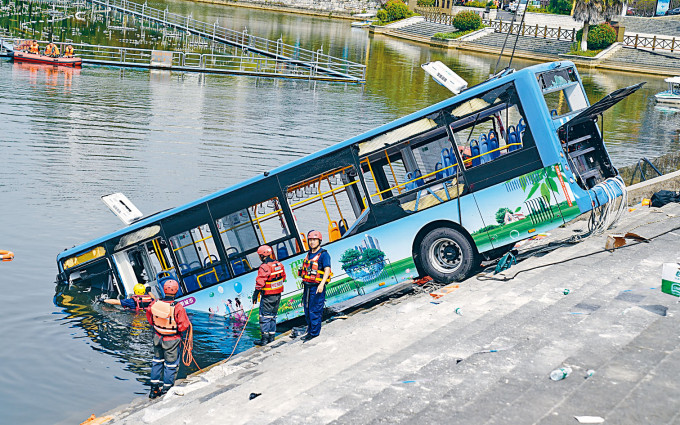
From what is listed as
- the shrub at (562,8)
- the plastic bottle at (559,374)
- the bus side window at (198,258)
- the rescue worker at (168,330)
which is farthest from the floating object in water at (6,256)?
the shrub at (562,8)

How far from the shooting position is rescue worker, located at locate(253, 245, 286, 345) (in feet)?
43.4

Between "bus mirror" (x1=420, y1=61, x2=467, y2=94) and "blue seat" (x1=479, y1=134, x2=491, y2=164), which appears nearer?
"blue seat" (x1=479, y1=134, x2=491, y2=164)

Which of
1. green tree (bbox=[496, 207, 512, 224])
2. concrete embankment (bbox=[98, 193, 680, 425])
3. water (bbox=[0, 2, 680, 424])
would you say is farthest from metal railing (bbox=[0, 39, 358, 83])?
concrete embankment (bbox=[98, 193, 680, 425])

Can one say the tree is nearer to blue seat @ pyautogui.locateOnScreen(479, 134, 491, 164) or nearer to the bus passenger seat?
blue seat @ pyautogui.locateOnScreen(479, 134, 491, 164)

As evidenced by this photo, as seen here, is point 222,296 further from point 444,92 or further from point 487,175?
point 444,92

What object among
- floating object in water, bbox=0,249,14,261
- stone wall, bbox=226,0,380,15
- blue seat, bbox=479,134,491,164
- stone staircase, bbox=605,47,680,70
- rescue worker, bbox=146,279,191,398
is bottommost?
floating object in water, bbox=0,249,14,261

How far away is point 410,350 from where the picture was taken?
440 inches

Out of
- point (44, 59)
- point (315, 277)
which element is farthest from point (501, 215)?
point (44, 59)

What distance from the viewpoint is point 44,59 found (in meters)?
48.2

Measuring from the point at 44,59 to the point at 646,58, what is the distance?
52.2 meters

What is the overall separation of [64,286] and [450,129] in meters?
9.46

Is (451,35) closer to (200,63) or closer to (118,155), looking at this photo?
(200,63)

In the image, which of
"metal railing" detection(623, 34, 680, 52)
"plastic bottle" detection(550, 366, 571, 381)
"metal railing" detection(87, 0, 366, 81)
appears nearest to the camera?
"plastic bottle" detection(550, 366, 571, 381)

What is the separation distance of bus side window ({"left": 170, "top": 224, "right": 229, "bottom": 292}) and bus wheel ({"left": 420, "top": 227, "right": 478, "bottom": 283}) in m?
3.95
